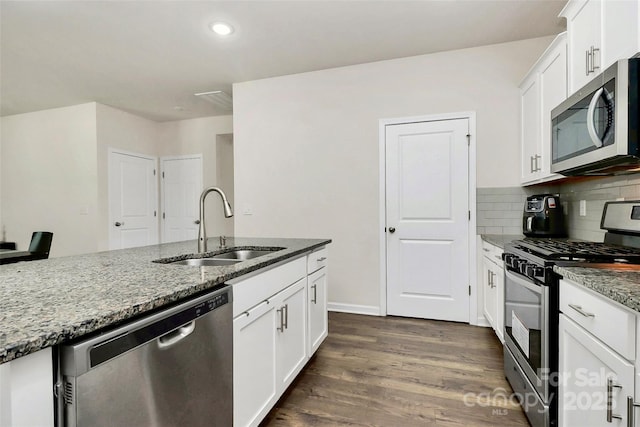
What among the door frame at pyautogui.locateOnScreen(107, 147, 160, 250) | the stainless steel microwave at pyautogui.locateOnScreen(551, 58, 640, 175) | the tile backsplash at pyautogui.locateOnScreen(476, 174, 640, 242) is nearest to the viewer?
the stainless steel microwave at pyautogui.locateOnScreen(551, 58, 640, 175)

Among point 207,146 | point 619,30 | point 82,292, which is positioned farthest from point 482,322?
point 207,146

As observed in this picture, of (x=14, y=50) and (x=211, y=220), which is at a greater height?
(x=14, y=50)

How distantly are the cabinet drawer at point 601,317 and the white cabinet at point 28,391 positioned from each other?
1.46m

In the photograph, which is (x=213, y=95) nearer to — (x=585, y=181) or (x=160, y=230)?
(x=160, y=230)

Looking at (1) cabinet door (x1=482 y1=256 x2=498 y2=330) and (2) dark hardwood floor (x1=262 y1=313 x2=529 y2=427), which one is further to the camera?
(1) cabinet door (x1=482 y1=256 x2=498 y2=330)

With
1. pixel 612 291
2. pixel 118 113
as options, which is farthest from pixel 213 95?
pixel 612 291

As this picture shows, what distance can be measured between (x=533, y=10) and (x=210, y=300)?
309 centimetres

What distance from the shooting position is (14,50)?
10.1 ft

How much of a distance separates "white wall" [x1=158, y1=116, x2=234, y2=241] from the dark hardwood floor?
3.31 meters

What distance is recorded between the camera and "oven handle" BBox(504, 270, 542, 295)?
1470mm

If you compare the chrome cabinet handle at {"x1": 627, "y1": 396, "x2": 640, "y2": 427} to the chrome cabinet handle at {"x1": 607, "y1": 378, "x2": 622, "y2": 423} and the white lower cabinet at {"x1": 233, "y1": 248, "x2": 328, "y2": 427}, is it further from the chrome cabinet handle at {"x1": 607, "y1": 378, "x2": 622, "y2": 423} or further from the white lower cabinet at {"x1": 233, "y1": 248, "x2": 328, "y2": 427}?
the white lower cabinet at {"x1": 233, "y1": 248, "x2": 328, "y2": 427}

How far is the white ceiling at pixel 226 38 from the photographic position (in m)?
2.46

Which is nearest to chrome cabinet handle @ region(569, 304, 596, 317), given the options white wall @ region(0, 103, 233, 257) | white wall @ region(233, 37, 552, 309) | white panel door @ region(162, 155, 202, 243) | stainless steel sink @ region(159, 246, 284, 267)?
stainless steel sink @ region(159, 246, 284, 267)

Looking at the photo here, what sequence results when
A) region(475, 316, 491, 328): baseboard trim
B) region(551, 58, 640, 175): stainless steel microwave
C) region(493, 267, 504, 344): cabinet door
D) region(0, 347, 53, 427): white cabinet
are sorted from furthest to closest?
1. region(475, 316, 491, 328): baseboard trim
2. region(493, 267, 504, 344): cabinet door
3. region(551, 58, 640, 175): stainless steel microwave
4. region(0, 347, 53, 427): white cabinet
